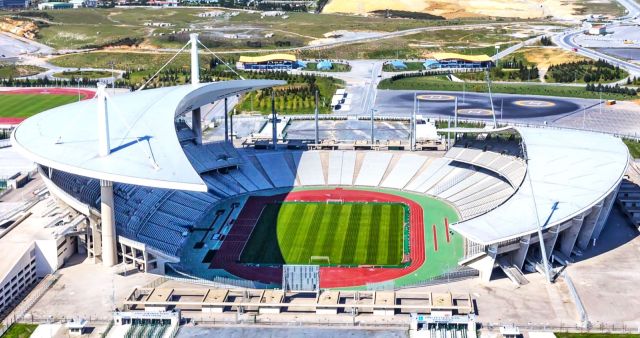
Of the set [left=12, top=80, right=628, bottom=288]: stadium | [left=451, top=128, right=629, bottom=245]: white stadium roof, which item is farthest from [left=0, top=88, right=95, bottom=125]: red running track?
[left=451, top=128, right=629, bottom=245]: white stadium roof

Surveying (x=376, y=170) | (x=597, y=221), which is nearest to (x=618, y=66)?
(x=376, y=170)

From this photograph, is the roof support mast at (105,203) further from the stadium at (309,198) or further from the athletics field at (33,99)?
the athletics field at (33,99)

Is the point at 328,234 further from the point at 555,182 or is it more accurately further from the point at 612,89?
the point at 612,89

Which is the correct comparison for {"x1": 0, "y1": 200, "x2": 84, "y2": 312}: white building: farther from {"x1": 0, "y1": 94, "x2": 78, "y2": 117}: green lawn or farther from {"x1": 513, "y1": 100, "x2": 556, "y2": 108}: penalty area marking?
{"x1": 513, "y1": 100, "x2": 556, "y2": 108}: penalty area marking

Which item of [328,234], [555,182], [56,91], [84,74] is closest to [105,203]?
[328,234]

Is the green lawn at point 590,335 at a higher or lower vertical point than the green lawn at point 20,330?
higher

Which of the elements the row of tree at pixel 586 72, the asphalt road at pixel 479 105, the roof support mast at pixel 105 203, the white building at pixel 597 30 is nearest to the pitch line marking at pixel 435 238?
the roof support mast at pixel 105 203

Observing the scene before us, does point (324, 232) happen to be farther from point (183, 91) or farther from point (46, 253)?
point (46, 253)
